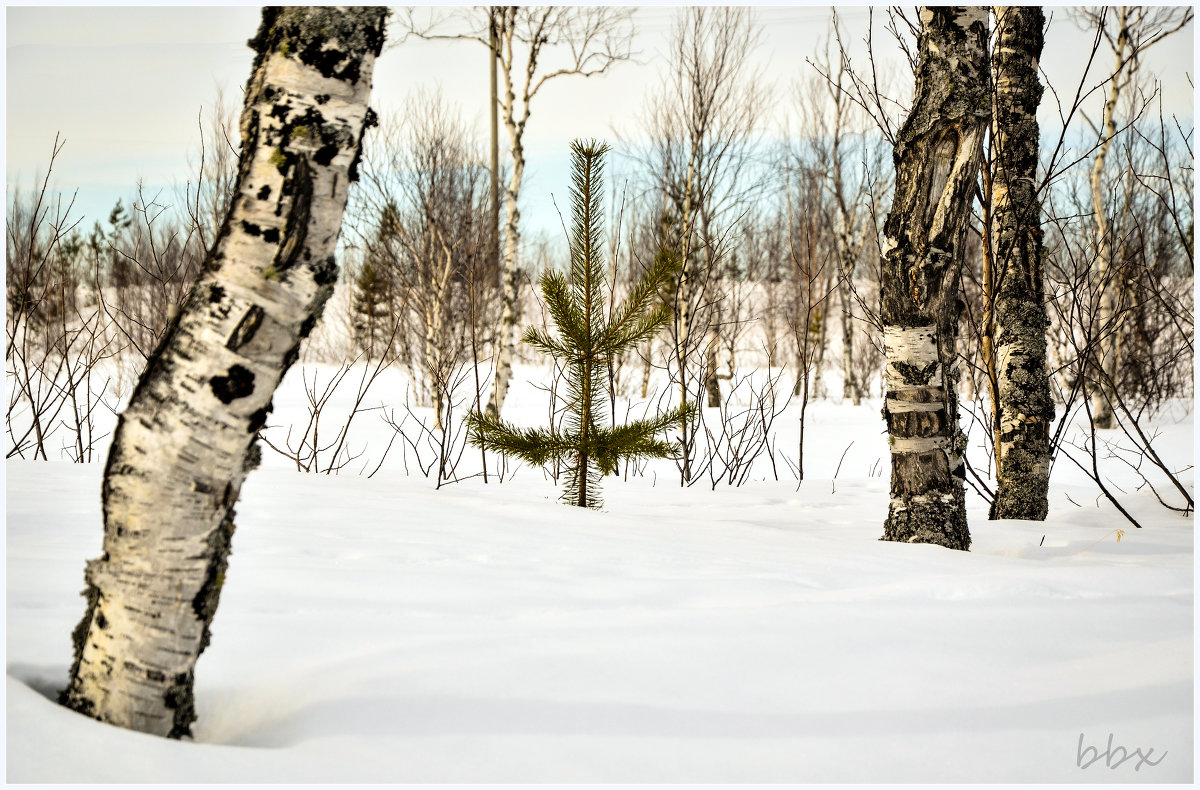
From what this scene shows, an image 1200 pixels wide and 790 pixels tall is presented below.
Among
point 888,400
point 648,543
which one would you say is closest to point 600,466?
point 648,543

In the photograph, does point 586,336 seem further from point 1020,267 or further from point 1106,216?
point 1106,216

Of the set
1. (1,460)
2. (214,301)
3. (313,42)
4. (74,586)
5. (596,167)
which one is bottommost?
(74,586)

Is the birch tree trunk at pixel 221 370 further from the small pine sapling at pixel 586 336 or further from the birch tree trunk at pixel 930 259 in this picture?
the birch tree trunk at pixel 930 259

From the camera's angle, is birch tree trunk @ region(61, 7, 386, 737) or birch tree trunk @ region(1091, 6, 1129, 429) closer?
birch tree trunk @ region(61, 7, 386, 737)

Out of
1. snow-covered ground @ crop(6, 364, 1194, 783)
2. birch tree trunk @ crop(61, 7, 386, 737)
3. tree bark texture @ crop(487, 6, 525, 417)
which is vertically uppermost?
tree bark texture @ crop(487, 6, 525, 417)

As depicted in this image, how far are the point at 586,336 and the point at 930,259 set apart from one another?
1324 mm

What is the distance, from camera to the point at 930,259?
266cm

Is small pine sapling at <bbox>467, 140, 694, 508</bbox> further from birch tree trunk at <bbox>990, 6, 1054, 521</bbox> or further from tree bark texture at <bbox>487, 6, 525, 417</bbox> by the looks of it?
tree bark texture at <bbox>487, 6, 525, 417</bbox>

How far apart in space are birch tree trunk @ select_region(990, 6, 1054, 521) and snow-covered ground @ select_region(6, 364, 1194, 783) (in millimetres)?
1102

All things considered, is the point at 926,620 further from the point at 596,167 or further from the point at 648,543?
the point at 596,167

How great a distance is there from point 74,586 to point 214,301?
1006 mm

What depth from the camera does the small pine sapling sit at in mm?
3119

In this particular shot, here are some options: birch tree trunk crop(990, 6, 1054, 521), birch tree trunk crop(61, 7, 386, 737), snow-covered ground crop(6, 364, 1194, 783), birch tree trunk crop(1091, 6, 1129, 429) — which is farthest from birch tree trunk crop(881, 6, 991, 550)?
birch tree trunk crop(1091, 6, 1129, 429)

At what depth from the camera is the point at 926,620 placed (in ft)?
5.46
